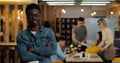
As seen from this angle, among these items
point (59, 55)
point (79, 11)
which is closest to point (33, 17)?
point (59, 55)

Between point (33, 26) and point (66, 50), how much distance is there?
15.6 ft

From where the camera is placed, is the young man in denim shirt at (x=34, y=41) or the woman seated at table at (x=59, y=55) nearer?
the young man in denim shirt at (x=34, y=41)

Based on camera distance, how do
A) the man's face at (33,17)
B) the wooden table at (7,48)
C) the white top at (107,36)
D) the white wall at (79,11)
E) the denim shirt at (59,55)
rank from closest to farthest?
1. the man's face at (33,17)
2. the denim shirt at (59,55)
3. the white top at (107,36)
4. the wooden table at (7,48)
5. the white wall at (79,11)

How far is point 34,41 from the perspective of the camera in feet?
10.4

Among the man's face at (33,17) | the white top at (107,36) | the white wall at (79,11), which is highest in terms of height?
the man's face at (33,17)

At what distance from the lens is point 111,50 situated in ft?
25.6

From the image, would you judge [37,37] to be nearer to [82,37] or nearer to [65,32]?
[82,37]

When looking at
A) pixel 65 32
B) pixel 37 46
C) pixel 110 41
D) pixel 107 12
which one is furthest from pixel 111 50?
pixel 107 12

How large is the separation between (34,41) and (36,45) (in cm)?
5

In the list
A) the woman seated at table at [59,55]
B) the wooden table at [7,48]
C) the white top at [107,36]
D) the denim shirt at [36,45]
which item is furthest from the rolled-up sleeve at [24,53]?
the wooden table at [7,48]

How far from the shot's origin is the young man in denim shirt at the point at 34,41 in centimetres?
312

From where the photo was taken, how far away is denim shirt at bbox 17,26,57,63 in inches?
124

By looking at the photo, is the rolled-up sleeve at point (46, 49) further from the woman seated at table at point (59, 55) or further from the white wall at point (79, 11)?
the white wall at point (79, 11)

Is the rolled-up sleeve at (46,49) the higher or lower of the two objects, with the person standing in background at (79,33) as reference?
higher
